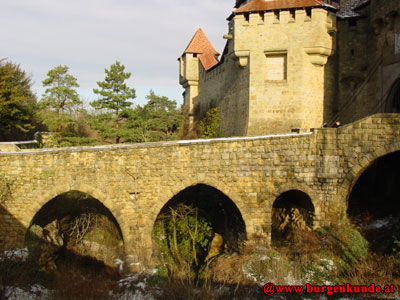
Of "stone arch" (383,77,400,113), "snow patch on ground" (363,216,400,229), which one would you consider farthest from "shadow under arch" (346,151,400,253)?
"stone arch" (383,77,400,113)

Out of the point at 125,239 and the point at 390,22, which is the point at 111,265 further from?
the point at 390,22

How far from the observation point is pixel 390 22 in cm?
1580

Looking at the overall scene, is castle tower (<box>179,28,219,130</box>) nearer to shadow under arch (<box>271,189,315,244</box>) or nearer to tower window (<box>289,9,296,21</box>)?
tower window (<box>289,9,296,21</box>)

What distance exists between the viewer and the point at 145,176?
13.0 metres

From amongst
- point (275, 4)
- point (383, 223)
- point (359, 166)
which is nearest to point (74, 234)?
point (359, 166)

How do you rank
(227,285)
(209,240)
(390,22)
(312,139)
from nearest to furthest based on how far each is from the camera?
(227,285), (312,139), (390,22), (209,240)

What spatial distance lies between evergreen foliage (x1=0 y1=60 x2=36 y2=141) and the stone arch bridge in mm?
9940

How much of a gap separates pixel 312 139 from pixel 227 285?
560cm

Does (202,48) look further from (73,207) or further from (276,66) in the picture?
(73,207)

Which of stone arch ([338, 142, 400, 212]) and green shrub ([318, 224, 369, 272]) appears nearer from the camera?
green shrub ([318, 224, 369, 272])

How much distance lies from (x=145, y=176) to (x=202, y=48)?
1933 cm

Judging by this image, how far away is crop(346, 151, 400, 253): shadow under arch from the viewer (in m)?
12.1

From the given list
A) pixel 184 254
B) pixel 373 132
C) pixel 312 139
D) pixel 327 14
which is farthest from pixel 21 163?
pixel 327 14

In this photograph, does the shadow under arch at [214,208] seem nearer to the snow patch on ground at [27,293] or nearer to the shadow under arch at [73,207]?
the shadow under arch at [73,207]
